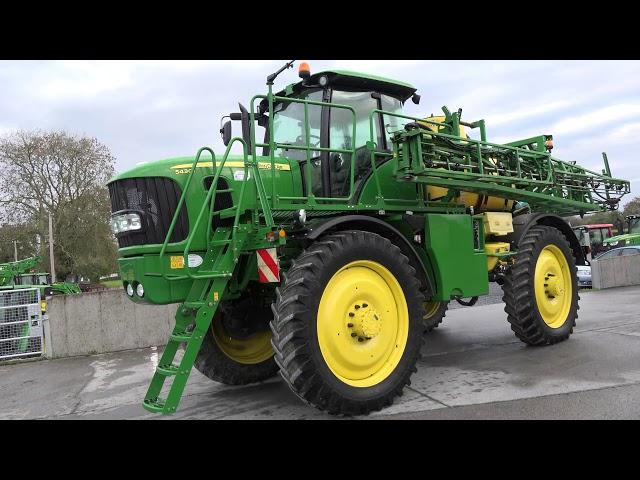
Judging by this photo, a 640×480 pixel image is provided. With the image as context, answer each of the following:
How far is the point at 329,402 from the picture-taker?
418 cm

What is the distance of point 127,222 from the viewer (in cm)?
473

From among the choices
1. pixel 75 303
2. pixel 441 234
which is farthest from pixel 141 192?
pixel 75 303

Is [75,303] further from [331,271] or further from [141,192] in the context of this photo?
[331,271]

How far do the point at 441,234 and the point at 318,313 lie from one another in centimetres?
189

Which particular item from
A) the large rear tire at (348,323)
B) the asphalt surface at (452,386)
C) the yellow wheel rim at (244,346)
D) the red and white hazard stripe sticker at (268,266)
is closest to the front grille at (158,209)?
the red and white hazard stripe sticker at (268,266)

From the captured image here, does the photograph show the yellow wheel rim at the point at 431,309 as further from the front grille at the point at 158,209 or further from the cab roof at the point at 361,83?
the front grille at the point at 158,209

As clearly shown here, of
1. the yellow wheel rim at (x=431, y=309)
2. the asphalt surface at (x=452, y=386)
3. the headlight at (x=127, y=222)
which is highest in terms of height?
the headlight at (x=127, y=222)

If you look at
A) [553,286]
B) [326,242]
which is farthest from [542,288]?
[326,242]

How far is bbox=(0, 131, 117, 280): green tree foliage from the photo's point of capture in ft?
118

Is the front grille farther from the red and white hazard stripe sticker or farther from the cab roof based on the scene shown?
the cab roof

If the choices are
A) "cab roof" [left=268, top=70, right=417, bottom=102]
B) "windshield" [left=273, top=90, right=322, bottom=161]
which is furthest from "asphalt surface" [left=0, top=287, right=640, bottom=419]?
"cab roof" [left=268, top=70, right=417, bottom=102]

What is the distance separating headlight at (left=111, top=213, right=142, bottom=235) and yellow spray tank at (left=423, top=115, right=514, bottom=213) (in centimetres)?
321

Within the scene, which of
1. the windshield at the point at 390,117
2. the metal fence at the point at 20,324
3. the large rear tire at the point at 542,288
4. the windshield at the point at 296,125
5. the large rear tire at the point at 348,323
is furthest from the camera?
the metal fence at the point at 20,324

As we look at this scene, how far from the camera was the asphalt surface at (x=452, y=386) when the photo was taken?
4422mm
